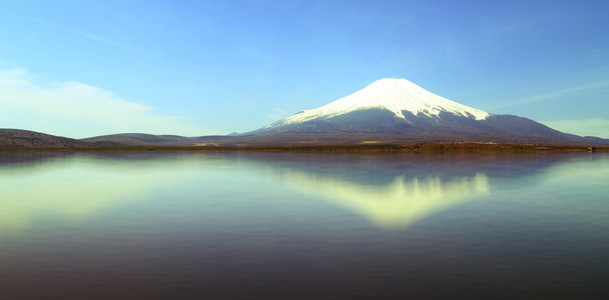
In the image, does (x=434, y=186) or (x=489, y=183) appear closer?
(x=434, y=186)

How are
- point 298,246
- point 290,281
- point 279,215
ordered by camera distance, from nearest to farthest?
point 290,281
point 298,246
point 279,215

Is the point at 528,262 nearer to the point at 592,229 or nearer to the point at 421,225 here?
the point at 421,225

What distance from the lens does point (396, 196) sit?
21.8 meters

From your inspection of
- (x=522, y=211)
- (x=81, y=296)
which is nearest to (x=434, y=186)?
(x=522, y=211)

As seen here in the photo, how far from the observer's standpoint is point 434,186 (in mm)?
26703

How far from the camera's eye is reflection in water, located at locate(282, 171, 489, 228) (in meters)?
16.3

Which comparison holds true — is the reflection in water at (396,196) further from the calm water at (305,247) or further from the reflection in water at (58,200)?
the reflection in water at (58,200)

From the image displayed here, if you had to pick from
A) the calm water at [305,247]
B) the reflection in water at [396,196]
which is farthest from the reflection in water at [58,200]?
the reflection in water at [396,196]

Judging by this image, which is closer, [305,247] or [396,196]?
[305,247]

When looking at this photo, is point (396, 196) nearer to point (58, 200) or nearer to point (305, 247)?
point (305, 247)

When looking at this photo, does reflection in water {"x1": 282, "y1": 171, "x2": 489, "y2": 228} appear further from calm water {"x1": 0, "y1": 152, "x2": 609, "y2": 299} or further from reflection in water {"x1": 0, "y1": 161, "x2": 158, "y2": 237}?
reflection in water {"x1": 0, "y1": 161, "x2": 158, "y2": 237}

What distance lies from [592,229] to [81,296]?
14.7 m

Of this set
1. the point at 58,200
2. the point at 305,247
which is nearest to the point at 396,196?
the point at 305,247

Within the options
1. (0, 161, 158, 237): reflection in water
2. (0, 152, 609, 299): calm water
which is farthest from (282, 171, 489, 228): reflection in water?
(0, 161, 158, 237): reflection in water
